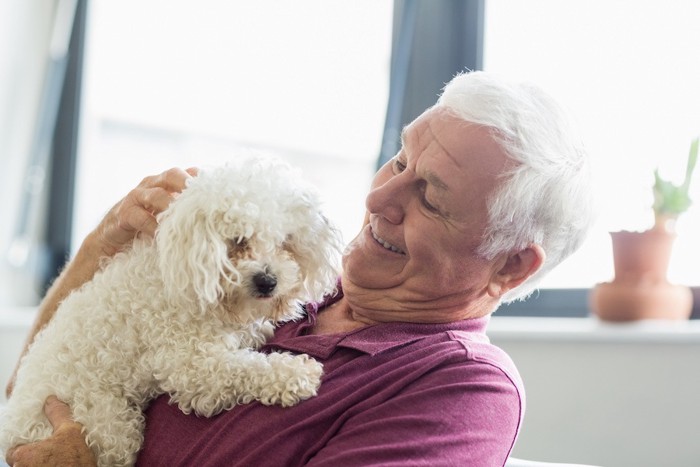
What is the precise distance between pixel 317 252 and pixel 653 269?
3.46ft

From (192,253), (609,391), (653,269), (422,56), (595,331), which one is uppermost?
(422,56)

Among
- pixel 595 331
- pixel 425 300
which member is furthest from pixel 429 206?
pixel 595 331

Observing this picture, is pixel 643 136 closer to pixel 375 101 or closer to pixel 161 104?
pixel 375 101

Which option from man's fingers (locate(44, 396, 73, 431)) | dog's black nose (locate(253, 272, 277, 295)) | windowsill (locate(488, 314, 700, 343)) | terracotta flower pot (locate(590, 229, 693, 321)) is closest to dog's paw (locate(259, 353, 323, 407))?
dog's black nose (locate(253, 272, 277, 295))

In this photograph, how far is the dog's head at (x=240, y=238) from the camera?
4.26 ft

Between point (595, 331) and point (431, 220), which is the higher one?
point (431, 220)

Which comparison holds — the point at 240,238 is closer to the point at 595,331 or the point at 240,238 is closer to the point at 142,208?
the point at 142,208

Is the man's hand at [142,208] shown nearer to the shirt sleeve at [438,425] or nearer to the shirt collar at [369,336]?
the shirt collar at [369,336]

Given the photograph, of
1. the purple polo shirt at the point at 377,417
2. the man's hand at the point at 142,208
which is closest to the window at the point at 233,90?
the man's hand at the point at 142,208

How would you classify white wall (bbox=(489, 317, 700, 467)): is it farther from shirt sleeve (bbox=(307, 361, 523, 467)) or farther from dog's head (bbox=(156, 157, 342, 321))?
dog's head (bbox=(156, 157, 342, 321))

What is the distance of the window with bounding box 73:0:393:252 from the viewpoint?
3.07 meters

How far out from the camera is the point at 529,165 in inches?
53.8

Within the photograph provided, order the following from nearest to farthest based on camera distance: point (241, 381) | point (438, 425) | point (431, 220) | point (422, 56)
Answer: point (438, 425)
point (241, 381)
point (431, 220)
point (422, 56)

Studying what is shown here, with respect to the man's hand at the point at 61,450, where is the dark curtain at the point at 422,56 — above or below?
above
